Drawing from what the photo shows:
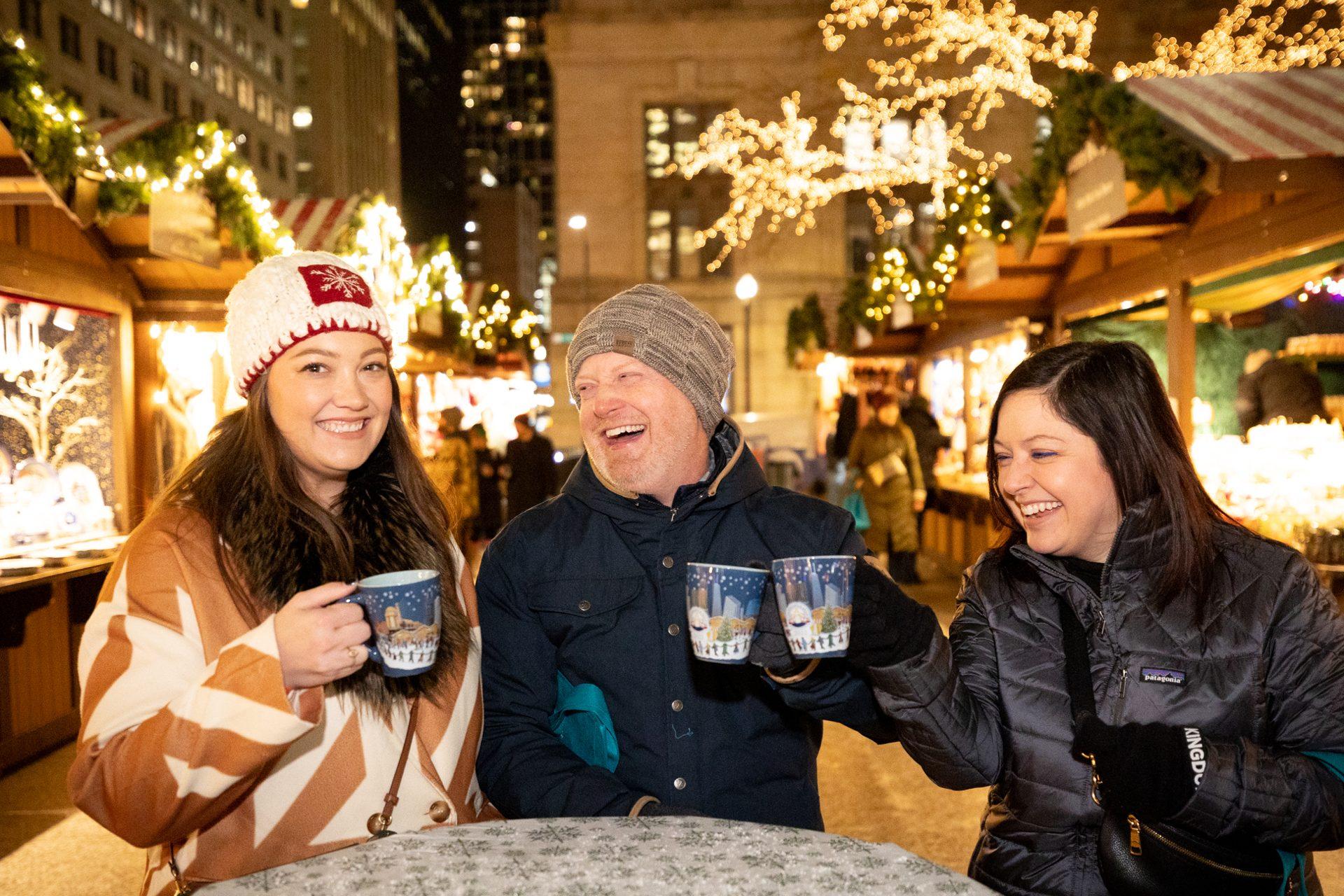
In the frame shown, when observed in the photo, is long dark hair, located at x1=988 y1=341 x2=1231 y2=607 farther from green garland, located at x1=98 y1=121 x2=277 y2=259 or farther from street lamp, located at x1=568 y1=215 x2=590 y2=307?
street lamp, located at x1=568 y1=215 x2=590 y2=307

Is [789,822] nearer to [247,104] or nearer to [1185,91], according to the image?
[1185,91]

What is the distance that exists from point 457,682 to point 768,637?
26.7 inches

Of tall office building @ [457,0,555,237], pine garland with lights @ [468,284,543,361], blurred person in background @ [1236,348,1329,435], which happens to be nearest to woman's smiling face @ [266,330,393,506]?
blurred person in background @ [1236,348,1329,435]

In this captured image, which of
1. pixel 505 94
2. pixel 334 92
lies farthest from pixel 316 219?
pixel 505 94

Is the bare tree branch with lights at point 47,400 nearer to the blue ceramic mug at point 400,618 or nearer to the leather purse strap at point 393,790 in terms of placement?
the leather purse strap at point 393,790

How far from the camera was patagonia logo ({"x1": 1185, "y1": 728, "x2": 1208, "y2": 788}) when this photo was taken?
1731 millimetres

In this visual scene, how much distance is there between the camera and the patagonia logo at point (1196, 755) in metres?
1.73

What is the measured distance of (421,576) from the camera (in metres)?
1.73

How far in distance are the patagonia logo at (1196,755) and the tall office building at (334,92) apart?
7689 cm

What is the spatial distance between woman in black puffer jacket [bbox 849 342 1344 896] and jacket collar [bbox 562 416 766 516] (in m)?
0.55

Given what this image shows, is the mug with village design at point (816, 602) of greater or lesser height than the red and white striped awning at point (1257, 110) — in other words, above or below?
below

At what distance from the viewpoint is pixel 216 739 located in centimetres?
163

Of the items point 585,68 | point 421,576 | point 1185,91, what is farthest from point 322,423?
point 585,68

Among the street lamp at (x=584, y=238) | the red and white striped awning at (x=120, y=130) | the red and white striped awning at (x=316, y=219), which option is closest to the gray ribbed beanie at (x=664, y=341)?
the red and white striped awning at (x=120, y=130)
